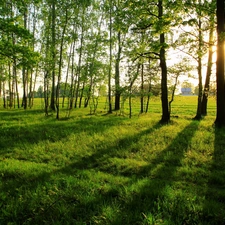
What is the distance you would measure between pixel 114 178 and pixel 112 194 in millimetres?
856

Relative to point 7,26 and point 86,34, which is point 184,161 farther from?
point 86,34

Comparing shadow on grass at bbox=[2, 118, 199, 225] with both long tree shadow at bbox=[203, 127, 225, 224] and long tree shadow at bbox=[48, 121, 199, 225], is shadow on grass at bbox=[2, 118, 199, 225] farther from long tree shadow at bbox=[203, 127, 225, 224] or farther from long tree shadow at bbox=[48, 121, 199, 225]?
long tree shadow at bbox=[203, 127, 225, 224]

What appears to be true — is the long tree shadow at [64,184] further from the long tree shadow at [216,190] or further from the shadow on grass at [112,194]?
Result: the long tree shadow at [216,190]

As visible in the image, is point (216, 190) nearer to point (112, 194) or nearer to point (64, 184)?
point (112, 194)

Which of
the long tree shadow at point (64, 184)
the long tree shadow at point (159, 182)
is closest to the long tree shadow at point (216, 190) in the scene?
the long tree shadow at point (159, 182)

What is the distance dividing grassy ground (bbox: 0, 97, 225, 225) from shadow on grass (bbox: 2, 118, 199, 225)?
2 cm

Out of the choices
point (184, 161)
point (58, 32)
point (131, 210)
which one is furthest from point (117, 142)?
point (58, 32)

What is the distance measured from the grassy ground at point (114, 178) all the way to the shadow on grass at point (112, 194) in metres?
0.02

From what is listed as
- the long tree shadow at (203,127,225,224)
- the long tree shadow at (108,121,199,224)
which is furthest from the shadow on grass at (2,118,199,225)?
the long tree shadow at (203,127,225,224)

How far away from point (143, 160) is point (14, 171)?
13.2ft

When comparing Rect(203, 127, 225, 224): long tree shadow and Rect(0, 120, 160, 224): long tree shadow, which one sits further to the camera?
Rect(0, 120, 160, 224): long tree shadow

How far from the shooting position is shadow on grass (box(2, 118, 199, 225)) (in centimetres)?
348

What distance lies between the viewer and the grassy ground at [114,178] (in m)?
3.58

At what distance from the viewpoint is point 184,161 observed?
654 cm
